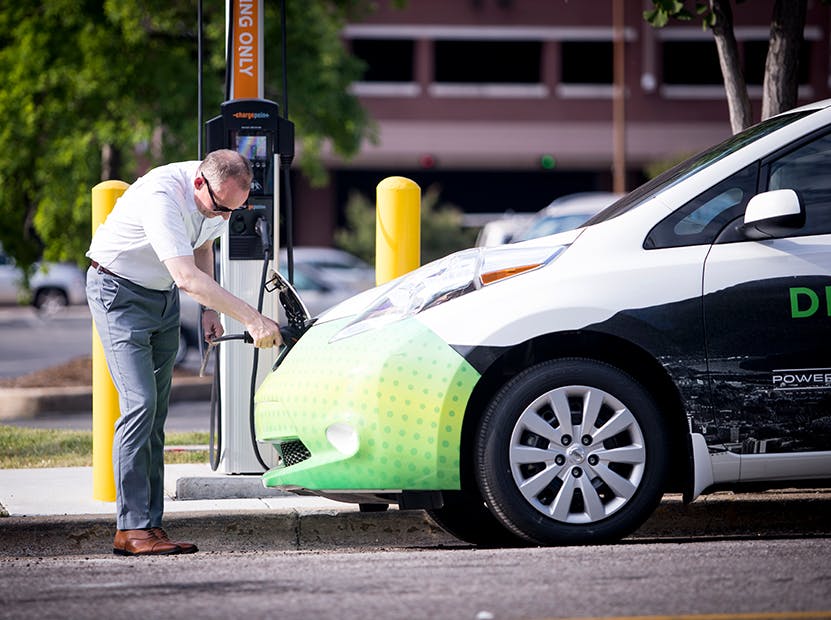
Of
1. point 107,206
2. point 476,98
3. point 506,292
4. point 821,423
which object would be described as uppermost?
point 476,98

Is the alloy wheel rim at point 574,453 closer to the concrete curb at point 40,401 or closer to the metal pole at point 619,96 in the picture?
the concrete curb at point 40,401

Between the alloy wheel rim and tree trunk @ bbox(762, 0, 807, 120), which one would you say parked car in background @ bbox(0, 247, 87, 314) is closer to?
tree trunk @ bbox(762, 0, 807, 120)

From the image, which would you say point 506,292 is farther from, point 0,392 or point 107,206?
point 0,392

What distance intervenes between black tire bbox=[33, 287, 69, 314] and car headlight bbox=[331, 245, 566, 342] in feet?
84.4

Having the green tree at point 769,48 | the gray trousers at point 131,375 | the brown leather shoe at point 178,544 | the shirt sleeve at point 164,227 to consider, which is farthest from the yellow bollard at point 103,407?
the green tree at point 769,48

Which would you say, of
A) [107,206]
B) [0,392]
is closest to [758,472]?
[107,206]

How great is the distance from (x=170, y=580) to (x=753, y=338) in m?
2.41

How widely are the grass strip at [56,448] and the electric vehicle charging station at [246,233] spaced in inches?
42.3

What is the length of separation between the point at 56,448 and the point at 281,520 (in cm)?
282

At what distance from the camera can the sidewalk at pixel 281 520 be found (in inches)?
250

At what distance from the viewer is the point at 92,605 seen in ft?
15.2

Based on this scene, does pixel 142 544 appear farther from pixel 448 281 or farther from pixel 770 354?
pixel 770 354

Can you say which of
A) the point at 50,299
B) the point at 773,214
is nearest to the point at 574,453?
the point at 773,214

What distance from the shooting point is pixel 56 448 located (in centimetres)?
882
